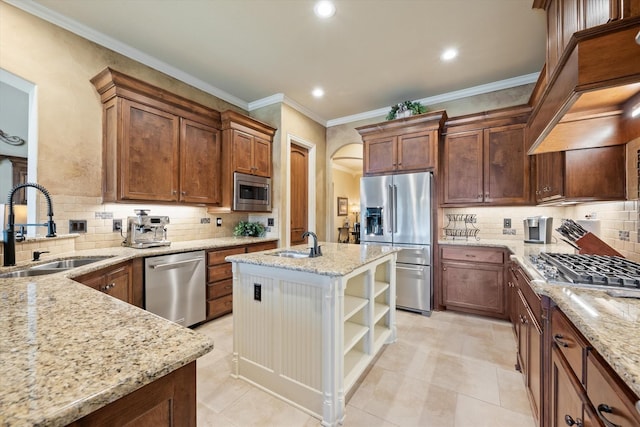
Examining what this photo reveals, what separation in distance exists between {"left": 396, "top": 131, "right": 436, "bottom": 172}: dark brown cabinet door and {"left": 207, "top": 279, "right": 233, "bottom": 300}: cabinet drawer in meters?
A: 2.63

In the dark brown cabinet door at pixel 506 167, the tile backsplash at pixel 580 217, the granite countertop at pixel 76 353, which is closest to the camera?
the granite countertop at pixel 76 353

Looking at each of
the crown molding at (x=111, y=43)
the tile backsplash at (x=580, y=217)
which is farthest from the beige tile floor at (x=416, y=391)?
the crown molding at (x=111, y=43)

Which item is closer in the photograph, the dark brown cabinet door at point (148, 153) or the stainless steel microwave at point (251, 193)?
the dark brown cabinet door at point (148, 153)

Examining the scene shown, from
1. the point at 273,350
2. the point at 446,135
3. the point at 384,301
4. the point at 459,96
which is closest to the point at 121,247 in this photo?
the point at 273,350

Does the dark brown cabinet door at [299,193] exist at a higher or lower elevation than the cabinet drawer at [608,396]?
higher

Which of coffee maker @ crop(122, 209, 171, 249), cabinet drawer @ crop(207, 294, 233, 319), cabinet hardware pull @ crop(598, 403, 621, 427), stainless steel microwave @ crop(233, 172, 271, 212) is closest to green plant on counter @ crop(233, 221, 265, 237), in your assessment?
stainless steel microwave @ crop(233, 172, 271, 212)

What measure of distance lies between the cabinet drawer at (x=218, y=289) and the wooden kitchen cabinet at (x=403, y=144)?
2363 mm

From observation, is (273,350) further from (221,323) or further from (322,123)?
(322,123)

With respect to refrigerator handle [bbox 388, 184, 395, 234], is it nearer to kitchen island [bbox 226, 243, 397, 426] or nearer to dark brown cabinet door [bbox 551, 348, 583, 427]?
kitchen island [bbox 226, 243, 397, 426]

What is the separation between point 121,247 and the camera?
279 centimetres

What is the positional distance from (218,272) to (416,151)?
2.87 metres

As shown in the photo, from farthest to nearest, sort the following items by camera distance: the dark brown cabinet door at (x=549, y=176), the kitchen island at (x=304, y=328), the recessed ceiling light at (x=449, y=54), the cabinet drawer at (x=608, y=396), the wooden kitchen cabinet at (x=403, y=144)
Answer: the wooden kitchen cabinet at (x=403, y=144) < the recessed ceiling light at (x=449, y=54) < the dark brown cabinet door at (x=549, y=176) < the kitchen island at (x=304, y=328) < the cabinet drawer at (x=608, y=396)

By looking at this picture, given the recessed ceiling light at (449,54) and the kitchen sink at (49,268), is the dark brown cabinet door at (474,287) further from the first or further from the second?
the kitchen sink at (49,268)

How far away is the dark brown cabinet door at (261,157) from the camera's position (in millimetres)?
3775
